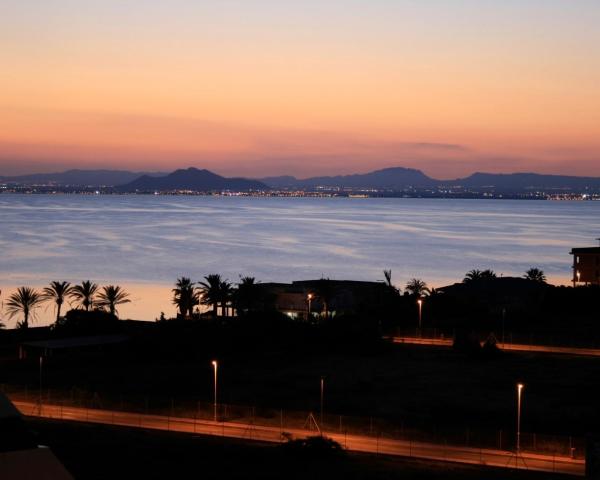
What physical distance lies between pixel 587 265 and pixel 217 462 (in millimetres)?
76307

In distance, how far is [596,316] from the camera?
2717 inches

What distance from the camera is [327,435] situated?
102ft

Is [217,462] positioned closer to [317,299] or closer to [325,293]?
[325,293]

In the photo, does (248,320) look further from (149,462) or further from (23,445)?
(23,445)

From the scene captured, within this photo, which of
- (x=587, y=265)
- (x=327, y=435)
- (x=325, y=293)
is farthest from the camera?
Result: (x=587, y=265)

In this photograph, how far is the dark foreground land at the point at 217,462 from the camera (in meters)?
26.7

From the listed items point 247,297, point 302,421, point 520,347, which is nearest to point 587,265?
point 247,297

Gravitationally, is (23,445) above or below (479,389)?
above

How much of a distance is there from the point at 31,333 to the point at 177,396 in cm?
2531

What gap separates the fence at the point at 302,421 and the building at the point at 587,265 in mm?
66377

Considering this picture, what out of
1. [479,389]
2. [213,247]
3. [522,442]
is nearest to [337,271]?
[213,247]

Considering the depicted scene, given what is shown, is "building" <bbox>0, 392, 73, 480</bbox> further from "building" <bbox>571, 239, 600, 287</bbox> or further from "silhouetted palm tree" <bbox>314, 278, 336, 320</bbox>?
"building" <bbox>571, 239, 600, 287</bbox>

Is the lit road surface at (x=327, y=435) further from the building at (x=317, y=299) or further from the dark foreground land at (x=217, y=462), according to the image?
the building at (x=317, y=299)

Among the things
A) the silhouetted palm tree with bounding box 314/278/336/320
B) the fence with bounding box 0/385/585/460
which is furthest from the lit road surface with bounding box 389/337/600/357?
the fence with bounding box 0/385/585/460
